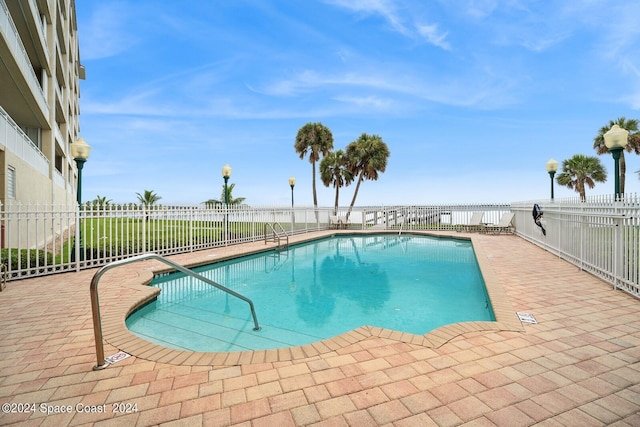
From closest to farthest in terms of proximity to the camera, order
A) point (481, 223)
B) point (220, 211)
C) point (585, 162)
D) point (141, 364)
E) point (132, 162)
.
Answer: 1. point (141, 364)
2. point (220, 211)
3. point (481, 223)
4. point (132, 162)
5. point (585, 162)

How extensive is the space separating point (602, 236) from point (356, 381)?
18.8ft

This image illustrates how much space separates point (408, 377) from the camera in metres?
2.32

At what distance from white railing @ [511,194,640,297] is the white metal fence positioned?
0.5 inches

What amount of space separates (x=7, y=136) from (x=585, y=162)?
120 feet

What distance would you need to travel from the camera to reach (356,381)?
2271 millimetres

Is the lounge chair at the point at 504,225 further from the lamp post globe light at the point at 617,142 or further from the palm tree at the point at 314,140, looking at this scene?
the palm tree at the point at 314,140

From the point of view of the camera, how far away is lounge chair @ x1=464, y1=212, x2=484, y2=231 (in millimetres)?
15828

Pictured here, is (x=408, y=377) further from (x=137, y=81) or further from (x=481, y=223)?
(x=137, y=81)

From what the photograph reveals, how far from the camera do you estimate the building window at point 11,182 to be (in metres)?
7.82

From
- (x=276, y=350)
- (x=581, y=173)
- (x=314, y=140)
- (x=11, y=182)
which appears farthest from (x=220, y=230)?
(x=581, y=173)

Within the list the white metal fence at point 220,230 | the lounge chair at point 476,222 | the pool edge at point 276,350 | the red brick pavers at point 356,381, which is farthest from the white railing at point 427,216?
the red brick pavers at point 356,381

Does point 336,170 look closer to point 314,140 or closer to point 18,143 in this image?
point 314,140

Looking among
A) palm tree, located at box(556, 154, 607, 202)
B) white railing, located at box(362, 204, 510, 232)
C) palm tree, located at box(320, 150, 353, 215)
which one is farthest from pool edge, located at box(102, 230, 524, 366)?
palm tree, located at box(556, 154, 607, 202)

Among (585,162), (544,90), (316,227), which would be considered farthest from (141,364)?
(585,162)
